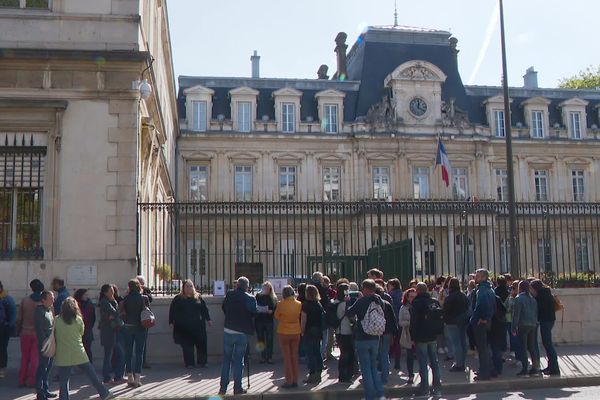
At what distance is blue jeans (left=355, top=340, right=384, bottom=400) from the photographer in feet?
32.0

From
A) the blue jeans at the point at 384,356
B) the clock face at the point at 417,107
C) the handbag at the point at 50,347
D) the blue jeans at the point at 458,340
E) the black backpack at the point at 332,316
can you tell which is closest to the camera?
the handbag at the point at 50,347

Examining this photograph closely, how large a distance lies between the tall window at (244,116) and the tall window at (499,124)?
1499 cm

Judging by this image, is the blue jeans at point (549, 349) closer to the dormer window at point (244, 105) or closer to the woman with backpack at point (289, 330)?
the woman with backpack at point (289, 330)

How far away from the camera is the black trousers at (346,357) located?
11.4m

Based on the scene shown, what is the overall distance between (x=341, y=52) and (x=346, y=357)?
3982 centimetres

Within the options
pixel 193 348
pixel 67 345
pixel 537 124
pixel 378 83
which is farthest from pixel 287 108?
pixel 67 345

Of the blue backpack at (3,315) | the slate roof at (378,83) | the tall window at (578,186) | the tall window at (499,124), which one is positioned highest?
the slate roof at (378,83)

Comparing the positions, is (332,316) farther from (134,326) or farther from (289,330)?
(134,326)

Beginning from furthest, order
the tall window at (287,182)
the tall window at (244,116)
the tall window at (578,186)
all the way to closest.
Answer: the tall window at (578,186) < the tall window at (244,116) < the tall window at (287,182)

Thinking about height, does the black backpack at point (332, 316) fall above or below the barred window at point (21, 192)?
below

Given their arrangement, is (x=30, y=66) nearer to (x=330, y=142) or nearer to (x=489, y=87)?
(x=330, y=142)

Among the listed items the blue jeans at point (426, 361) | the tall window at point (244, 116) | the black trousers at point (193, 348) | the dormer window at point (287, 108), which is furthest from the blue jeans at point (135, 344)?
the dormer window at point (287, 108)

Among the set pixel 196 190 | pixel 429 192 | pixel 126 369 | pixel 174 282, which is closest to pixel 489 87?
pixel 429 192

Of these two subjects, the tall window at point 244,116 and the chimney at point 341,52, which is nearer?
the tall window at point 244,116
